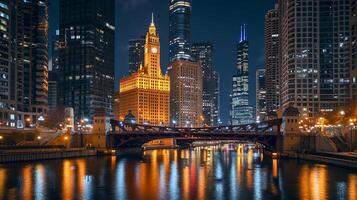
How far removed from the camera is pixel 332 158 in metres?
105

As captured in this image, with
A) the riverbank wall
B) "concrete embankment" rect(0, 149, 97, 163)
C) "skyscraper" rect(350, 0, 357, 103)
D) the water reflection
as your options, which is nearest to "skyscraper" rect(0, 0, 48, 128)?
"concrete embankment" rect(0, 149, 97, 163)

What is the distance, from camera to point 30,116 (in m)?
180

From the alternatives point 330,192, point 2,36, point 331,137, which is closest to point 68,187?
point 330,192

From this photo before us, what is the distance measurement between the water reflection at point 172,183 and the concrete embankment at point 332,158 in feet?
7.13

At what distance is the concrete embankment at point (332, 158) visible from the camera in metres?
93.8

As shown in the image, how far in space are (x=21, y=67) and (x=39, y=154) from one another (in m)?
68.3

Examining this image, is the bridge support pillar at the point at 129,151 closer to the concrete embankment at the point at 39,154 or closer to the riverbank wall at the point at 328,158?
the concrete embankment at the point at 39,154

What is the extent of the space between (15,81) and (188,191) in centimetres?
11570

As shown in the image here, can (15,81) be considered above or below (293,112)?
above

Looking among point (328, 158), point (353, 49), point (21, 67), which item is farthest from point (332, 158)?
point (21, 67)

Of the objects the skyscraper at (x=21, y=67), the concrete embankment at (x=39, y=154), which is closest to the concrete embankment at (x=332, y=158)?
the concrete embankment at (x=39, y=154)

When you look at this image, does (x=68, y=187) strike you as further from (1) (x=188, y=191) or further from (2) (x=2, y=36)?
(2) (x=2, y=36)

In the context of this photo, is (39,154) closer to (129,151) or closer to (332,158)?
(129,151)

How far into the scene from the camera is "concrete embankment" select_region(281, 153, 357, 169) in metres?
93.8
